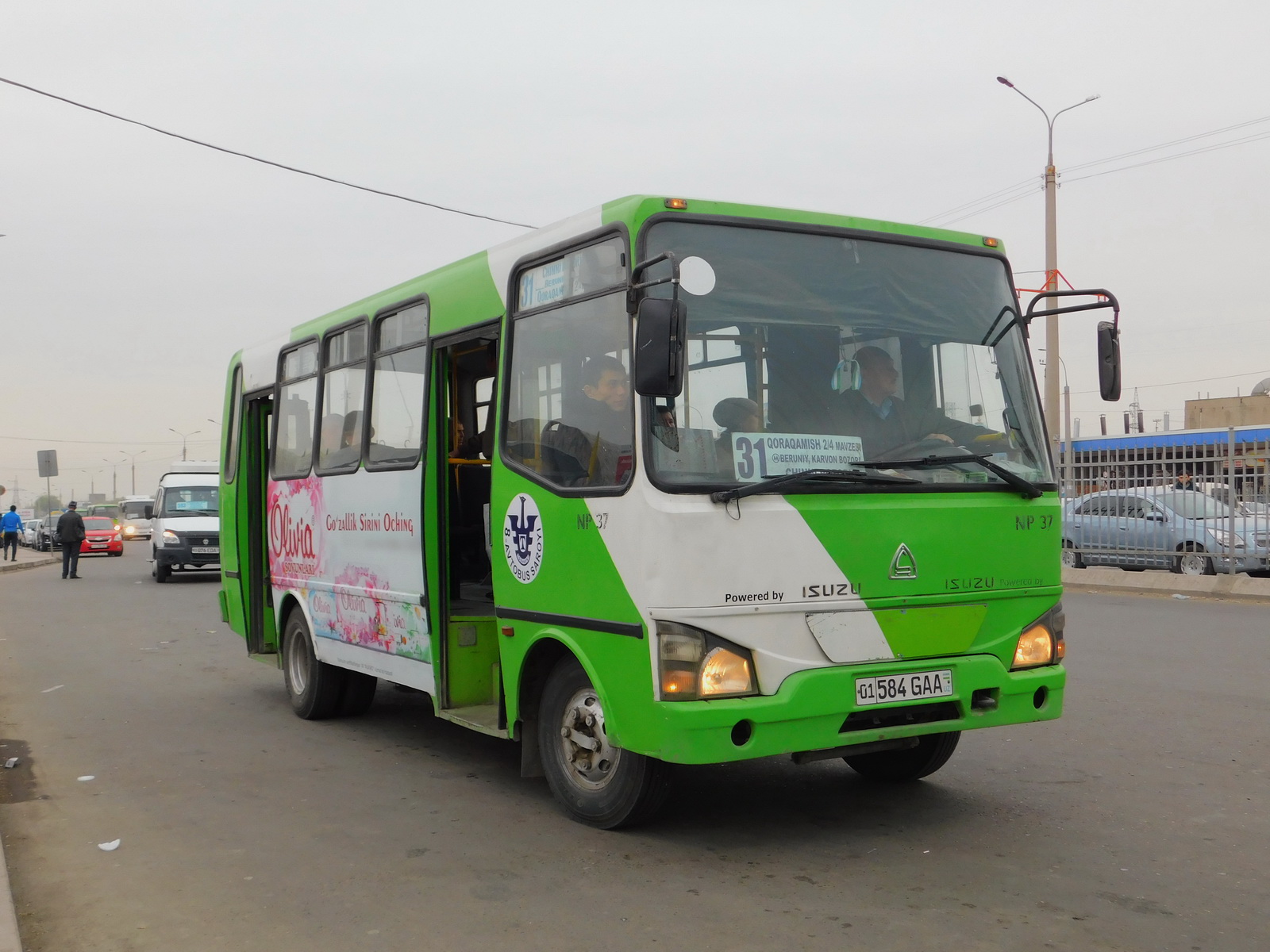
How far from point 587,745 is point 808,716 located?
1.15 m

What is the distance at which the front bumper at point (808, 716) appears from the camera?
5078mm

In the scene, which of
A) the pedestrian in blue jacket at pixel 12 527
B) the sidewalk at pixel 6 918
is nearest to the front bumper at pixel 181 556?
the pedestrian in blue jacket at pixel 12 527

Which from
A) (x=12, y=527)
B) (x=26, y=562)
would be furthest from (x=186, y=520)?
(x=12, y=527)

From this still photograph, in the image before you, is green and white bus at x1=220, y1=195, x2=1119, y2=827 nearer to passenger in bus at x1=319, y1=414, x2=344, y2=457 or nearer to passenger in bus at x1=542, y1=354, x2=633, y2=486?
passenger in bus at x1=542, y1=354, x2=633, y2=486

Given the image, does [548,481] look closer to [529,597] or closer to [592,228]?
[529,597]

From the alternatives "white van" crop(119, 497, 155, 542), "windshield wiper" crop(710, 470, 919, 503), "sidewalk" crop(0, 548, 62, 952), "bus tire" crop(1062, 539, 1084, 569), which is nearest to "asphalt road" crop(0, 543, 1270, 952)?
"sidewalk" crop(0, 548, 62, 952)

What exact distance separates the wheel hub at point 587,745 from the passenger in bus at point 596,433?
38.3 inches

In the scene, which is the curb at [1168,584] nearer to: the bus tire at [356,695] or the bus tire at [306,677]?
the bus tire at [356,695]

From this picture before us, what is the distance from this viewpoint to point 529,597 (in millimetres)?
6117

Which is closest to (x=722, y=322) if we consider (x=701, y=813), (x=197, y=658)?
(x=701, y=813)

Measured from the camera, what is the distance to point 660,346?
16.2 ft

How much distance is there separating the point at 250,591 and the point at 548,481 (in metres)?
5.38

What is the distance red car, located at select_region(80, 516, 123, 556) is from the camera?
4500cm

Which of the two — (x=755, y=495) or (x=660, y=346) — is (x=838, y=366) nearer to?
(x=755, y=495)
